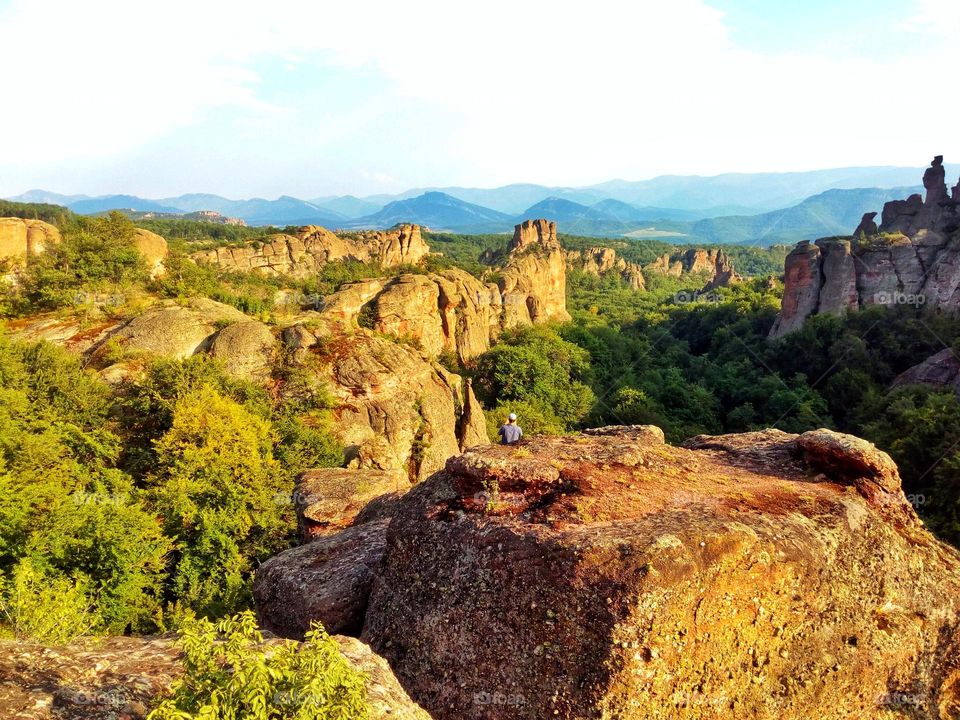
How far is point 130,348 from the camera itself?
22.7 meters

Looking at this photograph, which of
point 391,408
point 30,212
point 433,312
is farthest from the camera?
point 30,212

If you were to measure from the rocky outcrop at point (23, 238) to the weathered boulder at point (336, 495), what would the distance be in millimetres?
23949

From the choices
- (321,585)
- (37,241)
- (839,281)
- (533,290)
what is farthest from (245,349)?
(839,281)

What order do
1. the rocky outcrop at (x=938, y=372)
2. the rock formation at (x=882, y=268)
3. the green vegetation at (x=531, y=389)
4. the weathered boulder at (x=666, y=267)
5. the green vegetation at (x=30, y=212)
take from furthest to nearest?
the weathered boulder at (x=666, y=267) < the green vegetation at (x=30, y=212) < the rock formation at (x=882, y=268) < the green vegetation at (x=531, y=389) < the rocky outcrop at (x=938, y=372)

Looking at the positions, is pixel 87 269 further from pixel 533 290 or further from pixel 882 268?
pixel 882 268

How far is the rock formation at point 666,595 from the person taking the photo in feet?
22.5

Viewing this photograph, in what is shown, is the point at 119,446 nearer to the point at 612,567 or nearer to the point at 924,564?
the point at 612,567

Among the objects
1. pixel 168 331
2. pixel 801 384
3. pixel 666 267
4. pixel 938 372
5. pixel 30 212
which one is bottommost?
pixel 801 384

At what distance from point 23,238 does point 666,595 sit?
39380 millimetres

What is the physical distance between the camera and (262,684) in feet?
13.2

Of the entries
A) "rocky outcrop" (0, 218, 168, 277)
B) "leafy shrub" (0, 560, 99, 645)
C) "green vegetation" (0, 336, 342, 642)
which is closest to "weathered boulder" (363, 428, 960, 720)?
"leafy shrub" (0, 560, 99, 645)

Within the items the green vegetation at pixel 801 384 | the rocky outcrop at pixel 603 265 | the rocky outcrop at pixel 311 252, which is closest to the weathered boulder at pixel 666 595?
the green vegetation at pixel 801 384

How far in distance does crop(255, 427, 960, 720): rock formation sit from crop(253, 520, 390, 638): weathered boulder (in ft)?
1.49

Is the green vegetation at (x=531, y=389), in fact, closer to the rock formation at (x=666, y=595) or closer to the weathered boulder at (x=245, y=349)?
the weathered boulder at (x=245, y=349)
